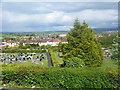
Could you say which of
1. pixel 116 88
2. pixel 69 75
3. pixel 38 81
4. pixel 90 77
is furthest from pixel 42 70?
pixel 116 88

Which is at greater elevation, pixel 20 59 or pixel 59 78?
pixel 59 78

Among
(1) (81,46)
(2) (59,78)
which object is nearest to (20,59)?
(1) (81,46)

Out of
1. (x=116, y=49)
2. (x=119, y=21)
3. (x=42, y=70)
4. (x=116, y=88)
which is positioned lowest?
(x=116, y=88)

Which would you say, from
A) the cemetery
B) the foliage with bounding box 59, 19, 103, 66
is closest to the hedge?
the foliage with bounding box 59, 19, 103, 66

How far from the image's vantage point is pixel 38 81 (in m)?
10.8

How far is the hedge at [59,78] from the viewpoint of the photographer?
1043 cm

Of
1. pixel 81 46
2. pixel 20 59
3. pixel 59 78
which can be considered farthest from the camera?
pixel 20 59

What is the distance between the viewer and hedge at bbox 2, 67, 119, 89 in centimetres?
1043

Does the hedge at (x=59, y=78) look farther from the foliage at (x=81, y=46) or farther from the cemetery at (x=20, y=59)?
the cemetery at (x=20, y=59)

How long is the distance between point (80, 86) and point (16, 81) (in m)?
2.60

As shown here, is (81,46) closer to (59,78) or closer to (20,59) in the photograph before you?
(59,78)

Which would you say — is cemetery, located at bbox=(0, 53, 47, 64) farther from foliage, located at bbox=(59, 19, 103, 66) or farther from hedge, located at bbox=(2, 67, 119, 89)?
hedge, located at bbox=(2, 67, 119, 89)

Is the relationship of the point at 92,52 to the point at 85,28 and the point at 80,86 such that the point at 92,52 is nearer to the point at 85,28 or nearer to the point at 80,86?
the point at 85,28

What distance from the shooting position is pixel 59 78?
34.9 feet
